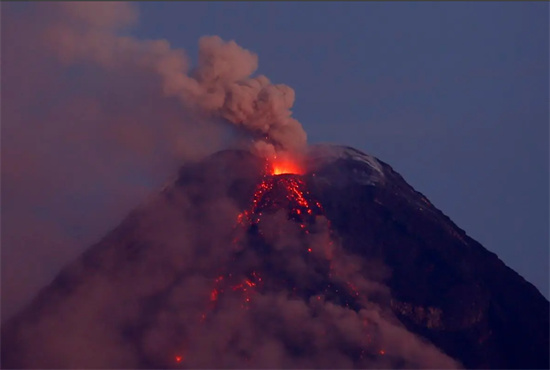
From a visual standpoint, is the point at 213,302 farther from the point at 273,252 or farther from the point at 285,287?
the point at 273,252

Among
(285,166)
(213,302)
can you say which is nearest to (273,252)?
(213,302)

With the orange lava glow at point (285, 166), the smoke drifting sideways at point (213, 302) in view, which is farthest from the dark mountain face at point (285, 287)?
the orange lava glow at point (285, 166)

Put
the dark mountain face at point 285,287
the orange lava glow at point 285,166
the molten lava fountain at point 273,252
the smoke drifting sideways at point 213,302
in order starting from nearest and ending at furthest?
the smoke drifting sideways at point 213,302 → the dark mountain face at point 285,287 → the molten lava fountain at point 273,252 → the orange lava glow at point 285,166

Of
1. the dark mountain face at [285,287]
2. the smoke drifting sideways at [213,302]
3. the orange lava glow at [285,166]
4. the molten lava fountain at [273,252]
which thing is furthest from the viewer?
the orange lava glow at [285,166]

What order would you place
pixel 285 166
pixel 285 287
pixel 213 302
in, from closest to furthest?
1. pixel 285 287
2. pixel 213 302
3. pixel 285 166

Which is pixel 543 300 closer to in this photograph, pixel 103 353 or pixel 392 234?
pixel 392 234

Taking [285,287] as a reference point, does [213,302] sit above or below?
below

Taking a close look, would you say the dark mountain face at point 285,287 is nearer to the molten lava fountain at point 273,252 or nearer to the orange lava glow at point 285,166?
the molten lava fountain at point 273,252

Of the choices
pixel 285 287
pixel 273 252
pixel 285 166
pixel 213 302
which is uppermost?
pixel 285 166
